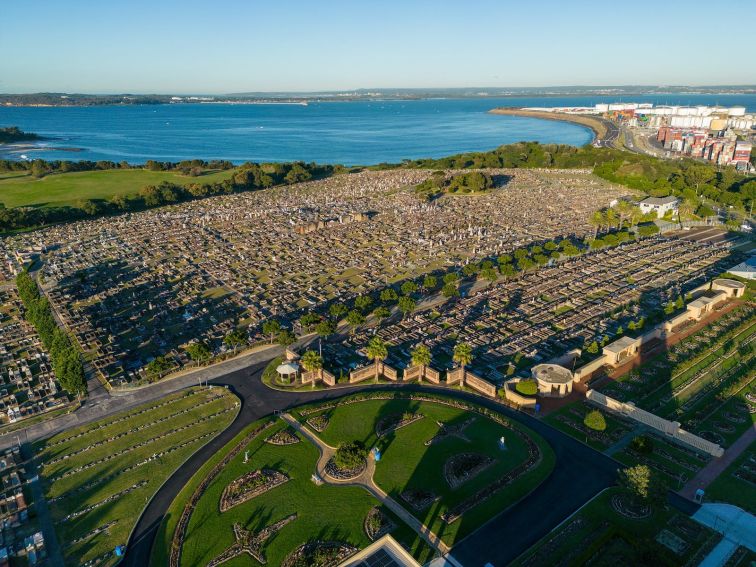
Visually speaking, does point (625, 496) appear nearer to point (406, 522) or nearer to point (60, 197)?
point (406, 522)

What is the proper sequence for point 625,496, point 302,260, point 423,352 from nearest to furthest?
point 625,496
point 423,352
point 302,260

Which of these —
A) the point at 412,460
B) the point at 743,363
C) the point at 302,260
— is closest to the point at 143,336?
the point at 302,260

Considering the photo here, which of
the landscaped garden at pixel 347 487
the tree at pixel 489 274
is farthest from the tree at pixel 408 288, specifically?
the landscaped garden at pixel 347 487

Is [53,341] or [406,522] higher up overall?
[53,341]

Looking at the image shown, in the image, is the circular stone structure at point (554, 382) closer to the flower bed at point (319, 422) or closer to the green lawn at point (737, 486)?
the green lawn at point (737, 486)

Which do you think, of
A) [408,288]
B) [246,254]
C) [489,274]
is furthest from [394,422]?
[246,254]

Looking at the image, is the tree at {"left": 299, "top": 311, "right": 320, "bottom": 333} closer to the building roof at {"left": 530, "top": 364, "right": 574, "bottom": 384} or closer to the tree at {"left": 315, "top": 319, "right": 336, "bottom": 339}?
the tree at {"left": 315, "top": 319, "right": 336, "bottom": 339}
